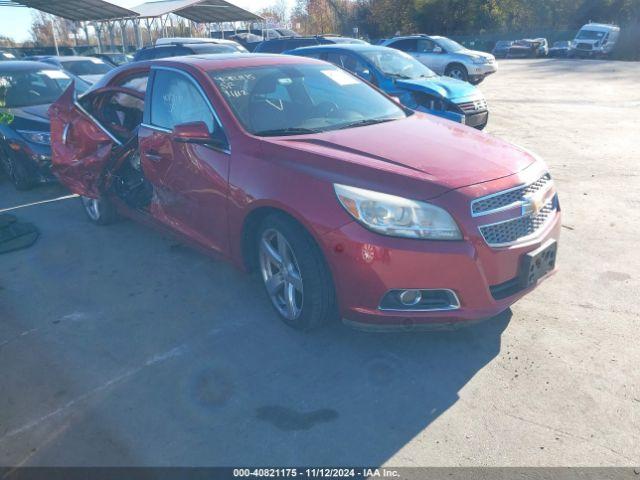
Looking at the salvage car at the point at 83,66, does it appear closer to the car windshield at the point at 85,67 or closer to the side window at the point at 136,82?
the car windshield at the point at 85,67

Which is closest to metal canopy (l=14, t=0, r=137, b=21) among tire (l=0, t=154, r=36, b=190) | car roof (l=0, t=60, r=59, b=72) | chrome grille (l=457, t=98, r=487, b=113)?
car roof (l=0, t=60, r=59, b=72)

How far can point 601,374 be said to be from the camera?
9.84 ft

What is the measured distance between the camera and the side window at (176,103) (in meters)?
3.96

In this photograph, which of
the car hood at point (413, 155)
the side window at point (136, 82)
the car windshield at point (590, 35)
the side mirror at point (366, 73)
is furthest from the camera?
the car windshield at point (590, 35)

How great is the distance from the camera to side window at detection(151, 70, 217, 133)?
396 cm

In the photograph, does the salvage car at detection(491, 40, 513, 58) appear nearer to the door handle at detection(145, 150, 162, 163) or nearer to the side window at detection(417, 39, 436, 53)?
the side window at detection(417, 39, 436, 53)

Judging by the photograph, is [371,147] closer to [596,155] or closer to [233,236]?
[233,236]

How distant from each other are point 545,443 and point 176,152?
323 cm

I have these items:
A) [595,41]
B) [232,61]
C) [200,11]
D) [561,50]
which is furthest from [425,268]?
[561,50]

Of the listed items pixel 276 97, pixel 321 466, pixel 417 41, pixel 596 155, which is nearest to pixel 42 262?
pixel 276 97

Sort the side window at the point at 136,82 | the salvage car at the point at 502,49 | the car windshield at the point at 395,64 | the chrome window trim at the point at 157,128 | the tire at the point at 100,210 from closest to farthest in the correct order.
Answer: the chrome window trim at the point at 157,128
the side window at the point at 136,82
the tire at the point at 100,210
the car windshield at the point at 395,64
the salvage car at the point at 502,49

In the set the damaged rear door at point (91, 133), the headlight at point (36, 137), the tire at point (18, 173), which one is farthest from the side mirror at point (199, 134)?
the tire at point (18, 173)

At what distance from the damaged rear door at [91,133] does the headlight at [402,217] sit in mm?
3159

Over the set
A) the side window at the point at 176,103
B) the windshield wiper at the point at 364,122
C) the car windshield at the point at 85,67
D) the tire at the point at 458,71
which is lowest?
the tire at the point at 458,71
